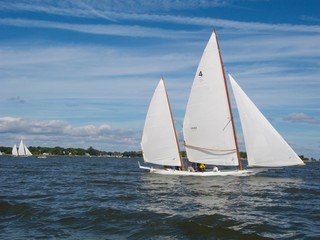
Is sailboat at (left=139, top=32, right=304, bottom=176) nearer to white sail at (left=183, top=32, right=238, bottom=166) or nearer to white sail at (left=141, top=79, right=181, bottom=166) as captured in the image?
white sail at (left=183, top=32, right=238, bottom=166)

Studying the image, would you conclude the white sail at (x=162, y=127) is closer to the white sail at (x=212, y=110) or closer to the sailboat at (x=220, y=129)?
the sailboat at (x=220, y=129)

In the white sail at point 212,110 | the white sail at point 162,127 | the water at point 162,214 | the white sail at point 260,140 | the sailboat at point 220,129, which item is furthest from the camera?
the white sail at point 162,127

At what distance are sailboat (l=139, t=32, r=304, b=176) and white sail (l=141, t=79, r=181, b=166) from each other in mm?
2649

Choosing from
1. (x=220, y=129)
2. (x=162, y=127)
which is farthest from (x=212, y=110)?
(x=162, y=127)

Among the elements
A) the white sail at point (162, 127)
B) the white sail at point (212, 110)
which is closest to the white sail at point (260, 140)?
Answer: the white sail at point (212, 110)

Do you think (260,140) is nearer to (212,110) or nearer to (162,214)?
(212,110)

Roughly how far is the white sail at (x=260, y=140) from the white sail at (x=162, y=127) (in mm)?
10563

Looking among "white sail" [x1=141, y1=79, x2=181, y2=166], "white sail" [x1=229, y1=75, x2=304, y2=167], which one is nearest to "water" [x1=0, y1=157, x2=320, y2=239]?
"white sail" [x1=229, y1=75, x2=304, y2=167]

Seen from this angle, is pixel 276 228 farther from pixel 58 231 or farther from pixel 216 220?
pixel 58 231

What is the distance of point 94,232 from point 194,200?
438 inches

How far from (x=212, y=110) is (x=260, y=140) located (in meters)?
6.58

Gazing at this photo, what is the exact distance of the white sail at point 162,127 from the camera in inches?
2066

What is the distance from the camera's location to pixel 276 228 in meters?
20.4

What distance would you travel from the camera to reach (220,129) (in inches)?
1845
